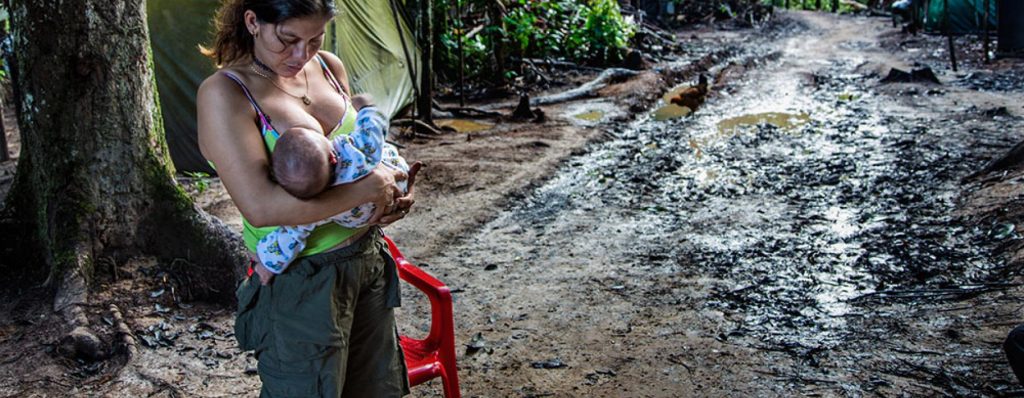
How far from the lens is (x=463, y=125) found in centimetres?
1033

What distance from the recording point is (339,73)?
2.39 metres

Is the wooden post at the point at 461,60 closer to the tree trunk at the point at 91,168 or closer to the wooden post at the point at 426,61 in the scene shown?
the wooden post at the point at 426,61

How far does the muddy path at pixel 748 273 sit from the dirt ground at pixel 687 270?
16mm

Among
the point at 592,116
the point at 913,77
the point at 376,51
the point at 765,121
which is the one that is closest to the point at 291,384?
the point at 376,51

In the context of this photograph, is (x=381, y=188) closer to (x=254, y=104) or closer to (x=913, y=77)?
(x=254, y=104)

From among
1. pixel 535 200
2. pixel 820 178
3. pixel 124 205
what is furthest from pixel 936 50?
pixel 124 205

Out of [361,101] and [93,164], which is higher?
[361,101]

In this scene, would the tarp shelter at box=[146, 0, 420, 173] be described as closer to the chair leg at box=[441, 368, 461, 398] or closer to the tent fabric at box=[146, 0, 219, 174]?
the tent fabric at box=[146, 0, 219, 174]

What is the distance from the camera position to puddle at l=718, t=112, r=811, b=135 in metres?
9.73

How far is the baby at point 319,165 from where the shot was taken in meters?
1.87

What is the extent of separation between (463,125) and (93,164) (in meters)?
6.54

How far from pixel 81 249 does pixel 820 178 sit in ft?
18.1

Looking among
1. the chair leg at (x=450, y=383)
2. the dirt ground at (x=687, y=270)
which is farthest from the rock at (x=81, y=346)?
the chair leg at (x=450, y=383)

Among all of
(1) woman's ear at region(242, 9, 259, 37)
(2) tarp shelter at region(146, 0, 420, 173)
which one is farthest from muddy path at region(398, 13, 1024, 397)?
(2) tarp shelter at region(146, 0, 420, 173)
